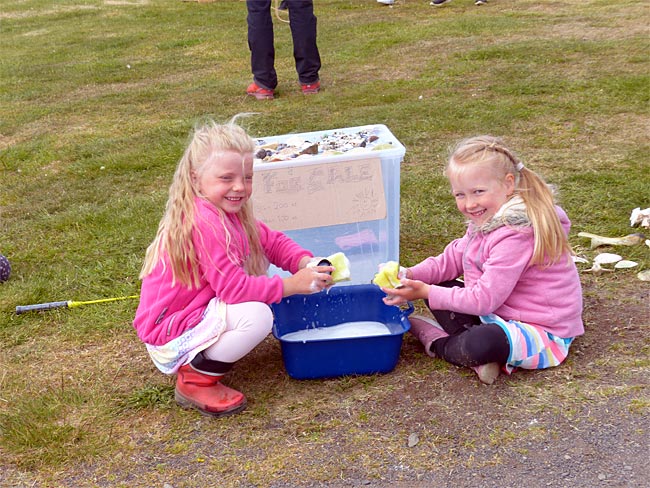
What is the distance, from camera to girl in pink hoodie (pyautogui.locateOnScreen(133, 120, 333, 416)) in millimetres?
2385

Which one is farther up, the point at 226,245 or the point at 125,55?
the point at 226,245

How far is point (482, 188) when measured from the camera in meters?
2.51

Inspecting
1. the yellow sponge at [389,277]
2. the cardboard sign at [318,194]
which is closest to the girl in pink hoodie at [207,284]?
the yellow sponge at [389,277]

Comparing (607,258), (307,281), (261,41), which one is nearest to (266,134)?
(261,41)

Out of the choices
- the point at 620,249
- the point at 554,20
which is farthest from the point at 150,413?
the point at 554,20

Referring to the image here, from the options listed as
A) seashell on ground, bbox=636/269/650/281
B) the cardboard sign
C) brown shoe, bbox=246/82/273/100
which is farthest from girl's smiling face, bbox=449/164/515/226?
brown shoe, bbox=246/82/273/100

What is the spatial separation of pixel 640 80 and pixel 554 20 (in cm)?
332

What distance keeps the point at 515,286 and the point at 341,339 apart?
1.95 feet

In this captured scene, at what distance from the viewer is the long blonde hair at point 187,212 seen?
2.40 m

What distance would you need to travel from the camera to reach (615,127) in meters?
5.01

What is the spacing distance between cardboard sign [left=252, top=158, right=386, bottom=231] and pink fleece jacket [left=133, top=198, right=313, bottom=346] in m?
0.62

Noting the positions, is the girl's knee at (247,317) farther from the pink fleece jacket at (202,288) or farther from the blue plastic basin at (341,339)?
the blue plastic basin at (341,339)

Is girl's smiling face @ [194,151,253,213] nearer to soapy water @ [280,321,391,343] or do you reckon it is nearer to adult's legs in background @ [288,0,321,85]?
soapy water @ [280,321,391,343]

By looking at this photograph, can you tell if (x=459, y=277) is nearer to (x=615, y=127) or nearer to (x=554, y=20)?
(x=615, y=127)
